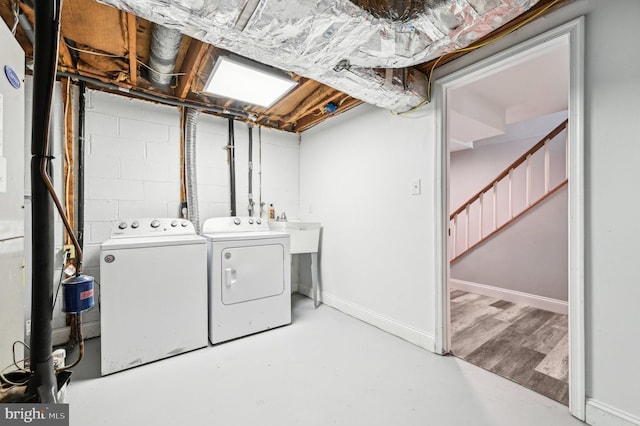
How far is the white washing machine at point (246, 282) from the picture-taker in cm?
225

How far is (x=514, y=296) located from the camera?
3303 millimetres

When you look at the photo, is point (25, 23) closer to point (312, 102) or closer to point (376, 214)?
point (312, 102)

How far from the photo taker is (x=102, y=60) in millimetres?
2098

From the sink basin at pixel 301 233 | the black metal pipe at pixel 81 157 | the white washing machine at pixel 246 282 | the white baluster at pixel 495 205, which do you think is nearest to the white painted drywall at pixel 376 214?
the sink basin at pixel 301 233

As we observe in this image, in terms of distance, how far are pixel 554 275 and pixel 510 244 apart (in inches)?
21.4

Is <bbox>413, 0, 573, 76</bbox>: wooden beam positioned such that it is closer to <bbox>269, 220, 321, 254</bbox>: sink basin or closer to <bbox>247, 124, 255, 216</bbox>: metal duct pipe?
<bbox>269, 220, 321, 254</bbox>: sink basin

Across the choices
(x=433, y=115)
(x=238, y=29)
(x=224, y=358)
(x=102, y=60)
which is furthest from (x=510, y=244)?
(x=102, y=60)

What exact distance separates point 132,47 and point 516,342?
3.63 meters

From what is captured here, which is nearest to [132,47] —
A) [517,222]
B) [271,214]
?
[271,214]

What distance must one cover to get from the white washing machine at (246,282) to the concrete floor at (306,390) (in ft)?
0.68

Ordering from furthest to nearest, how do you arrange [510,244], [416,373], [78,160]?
[510,244], [78,160], [416,373]

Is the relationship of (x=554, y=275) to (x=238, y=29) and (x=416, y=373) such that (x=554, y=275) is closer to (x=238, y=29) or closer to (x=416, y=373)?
(x=416, y=373)

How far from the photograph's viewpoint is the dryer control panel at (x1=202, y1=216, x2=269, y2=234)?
2719mm

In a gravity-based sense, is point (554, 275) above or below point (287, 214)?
below
